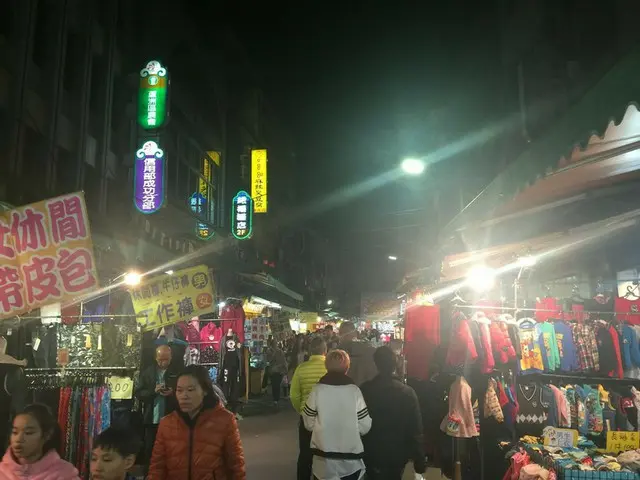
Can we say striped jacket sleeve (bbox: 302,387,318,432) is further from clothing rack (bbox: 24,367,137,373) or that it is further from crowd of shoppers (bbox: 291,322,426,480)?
clothing rack (bbox: 24,367,137,373)

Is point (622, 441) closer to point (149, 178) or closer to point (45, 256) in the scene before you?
point (45, 256)

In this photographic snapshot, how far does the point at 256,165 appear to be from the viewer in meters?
27.1

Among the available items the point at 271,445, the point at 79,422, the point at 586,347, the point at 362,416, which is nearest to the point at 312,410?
the point at 362,416

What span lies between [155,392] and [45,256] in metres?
3.83

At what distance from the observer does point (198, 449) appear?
14.8 feet

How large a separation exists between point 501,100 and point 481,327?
22.9 ft

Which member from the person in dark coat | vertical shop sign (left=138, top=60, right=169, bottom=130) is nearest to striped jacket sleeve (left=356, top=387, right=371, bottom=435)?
the person in dark coat

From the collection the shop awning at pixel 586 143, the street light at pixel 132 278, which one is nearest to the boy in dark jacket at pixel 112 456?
the shop awning at pixel 586 143

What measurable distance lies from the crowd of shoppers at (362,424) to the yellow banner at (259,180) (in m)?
21.0

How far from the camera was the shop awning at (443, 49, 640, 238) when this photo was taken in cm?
341

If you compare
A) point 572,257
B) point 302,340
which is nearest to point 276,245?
point 302,340

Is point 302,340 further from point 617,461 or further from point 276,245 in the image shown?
point 276,245

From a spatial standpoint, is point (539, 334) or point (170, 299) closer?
point (539, 334)

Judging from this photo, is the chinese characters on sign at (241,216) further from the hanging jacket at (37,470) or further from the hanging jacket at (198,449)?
the hanging jacket at (37,470)
